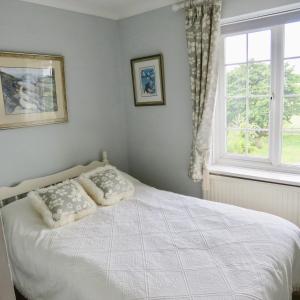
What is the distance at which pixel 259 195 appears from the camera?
2604mm

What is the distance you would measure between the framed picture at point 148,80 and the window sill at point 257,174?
89cm

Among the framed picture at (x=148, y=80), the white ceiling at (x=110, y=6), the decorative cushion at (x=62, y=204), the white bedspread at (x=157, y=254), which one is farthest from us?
the framed picture at (x=148, y=80)

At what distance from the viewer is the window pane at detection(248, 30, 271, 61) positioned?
2.55m

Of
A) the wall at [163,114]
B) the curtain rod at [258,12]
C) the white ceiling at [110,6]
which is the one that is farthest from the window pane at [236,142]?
the white ceiling at [110,6]

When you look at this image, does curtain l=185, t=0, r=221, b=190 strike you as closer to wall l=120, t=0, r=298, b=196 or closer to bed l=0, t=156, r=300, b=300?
wall l=120, t=0, r=298, b=196

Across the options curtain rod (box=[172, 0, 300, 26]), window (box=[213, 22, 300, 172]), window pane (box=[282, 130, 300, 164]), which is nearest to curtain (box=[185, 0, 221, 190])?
curtain rod (box=[172, 0, 300, 26])

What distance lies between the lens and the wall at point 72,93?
2.52 meters

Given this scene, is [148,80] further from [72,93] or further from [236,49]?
[236,49]

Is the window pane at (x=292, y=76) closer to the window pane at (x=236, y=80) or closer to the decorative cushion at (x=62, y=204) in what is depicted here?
the window pane at (x=236, y=80)

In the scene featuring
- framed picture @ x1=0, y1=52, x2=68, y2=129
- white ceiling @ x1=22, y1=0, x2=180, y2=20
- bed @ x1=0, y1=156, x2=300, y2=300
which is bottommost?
bed @ x1=0, y1=156, x2=300, y2=300

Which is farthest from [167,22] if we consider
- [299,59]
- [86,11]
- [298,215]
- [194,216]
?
[298,215]

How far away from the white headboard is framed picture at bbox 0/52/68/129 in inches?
19.3

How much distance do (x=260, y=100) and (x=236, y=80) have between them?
30 centimetres

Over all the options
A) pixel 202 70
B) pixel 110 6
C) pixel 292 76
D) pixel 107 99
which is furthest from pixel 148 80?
pixel 292 76
